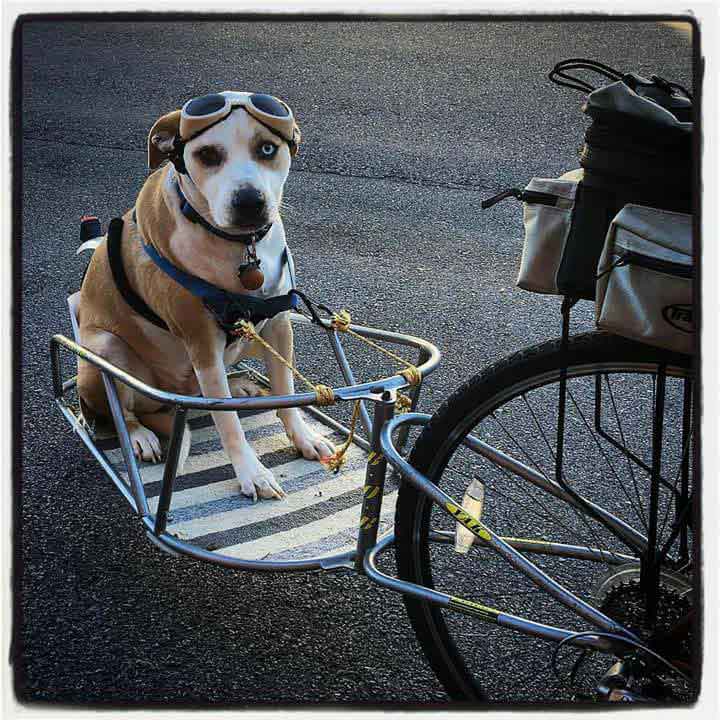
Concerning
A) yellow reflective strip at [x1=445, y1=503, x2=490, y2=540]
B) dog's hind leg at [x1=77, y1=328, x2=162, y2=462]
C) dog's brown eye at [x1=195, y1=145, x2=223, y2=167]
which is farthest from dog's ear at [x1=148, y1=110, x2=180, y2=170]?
yellow reflective strip at [x1=445, y1=503, x2=490, y2=540]

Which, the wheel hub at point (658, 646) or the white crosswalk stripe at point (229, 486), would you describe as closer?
the wheel hub at point (658, 646)

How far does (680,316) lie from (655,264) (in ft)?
0.30

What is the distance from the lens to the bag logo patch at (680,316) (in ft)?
5.01

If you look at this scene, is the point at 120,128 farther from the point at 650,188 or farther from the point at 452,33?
the point at 650,188

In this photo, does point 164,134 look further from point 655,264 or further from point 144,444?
point 655,264

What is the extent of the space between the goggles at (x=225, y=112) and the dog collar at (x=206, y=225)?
7.7 inches

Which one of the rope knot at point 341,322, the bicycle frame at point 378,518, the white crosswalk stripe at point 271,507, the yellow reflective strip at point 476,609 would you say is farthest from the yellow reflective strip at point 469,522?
the rope knot at point 341,322

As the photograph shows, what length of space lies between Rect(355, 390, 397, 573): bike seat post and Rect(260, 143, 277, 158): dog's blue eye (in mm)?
620

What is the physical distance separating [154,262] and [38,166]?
324 centimetres

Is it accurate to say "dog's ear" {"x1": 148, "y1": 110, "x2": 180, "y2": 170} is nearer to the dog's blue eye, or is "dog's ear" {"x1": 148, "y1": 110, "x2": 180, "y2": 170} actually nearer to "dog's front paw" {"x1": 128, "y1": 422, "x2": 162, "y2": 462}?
the dog's blue eye

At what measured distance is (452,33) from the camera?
7.86m

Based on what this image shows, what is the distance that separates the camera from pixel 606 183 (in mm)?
1633

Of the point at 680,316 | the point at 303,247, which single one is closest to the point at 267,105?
the point at 680,316

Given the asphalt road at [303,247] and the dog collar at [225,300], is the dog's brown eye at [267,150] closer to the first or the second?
the dog collar at [225,300]
